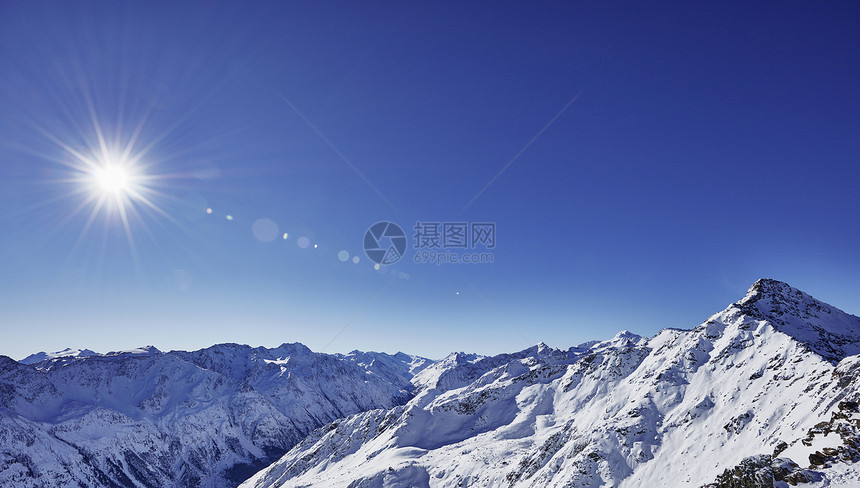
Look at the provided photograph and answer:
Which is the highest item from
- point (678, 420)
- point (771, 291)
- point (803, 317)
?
point (771, 291)

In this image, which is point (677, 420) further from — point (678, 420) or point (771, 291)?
point (771, 291)

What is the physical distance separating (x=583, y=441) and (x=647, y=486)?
15628 millimetres

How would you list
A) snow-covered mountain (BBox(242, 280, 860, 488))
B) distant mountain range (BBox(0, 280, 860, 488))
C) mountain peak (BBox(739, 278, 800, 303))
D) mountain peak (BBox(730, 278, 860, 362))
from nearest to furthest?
distant mountain range (BBox(0, 280, 860, 488)) < snow-covered mountain (BBox(242, 280, 860, 488)) < mountain peak (BBox(730, 278, 860, 362)) < mountain peak (BBox(739, 278, 800, 303))

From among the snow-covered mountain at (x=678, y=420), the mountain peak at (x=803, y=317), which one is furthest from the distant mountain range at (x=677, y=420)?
the mountain peak at (x=803, y=317)

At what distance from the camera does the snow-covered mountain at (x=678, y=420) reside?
3984cm

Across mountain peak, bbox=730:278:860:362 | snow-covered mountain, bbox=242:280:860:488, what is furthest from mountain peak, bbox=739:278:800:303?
snow-covered mountain, bbox=242:280:860:488

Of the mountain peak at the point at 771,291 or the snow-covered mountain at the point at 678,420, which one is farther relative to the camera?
the mountain peak at the point at 771,291

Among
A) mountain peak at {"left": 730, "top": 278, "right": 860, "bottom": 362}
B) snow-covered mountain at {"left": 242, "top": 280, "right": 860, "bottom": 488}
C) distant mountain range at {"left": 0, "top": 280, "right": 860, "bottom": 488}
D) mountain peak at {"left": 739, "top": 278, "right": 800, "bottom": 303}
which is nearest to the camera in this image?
distant mountain range at {"left": 0, "top": 280, "right": 860, "bottom": 488}

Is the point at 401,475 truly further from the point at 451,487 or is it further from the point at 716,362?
the point at 716,362

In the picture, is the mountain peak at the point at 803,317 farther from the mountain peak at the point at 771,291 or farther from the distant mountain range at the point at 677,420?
the distant mountain range at the point at 677,420

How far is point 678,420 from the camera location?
6284 centimetres

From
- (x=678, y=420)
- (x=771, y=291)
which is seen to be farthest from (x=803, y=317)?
(x=678, y=420)

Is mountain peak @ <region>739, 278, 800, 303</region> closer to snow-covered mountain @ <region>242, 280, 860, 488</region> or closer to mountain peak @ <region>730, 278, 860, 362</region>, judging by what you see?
mountain peak @ <region>730, 278, 860, 362</region>

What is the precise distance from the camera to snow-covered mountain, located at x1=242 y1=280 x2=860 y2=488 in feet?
131
